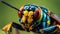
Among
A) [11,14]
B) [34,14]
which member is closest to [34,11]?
[34,14]

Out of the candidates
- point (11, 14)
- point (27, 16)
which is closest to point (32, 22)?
point (27, 16)

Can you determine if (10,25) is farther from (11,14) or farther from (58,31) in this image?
(11,14)

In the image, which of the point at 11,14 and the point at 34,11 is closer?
the point at 34,11

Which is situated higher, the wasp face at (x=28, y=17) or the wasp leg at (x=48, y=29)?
the wasp face at (x=28, y=17)

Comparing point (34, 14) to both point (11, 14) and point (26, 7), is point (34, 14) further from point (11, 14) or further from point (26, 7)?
point (11, 14)

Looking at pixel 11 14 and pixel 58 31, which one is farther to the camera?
pixel 11 14

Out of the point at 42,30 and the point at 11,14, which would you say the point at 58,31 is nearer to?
the point at 42,30

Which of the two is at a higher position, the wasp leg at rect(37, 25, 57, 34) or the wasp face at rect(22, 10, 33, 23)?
the wasp face at rect(22, 10, 33, 23)
